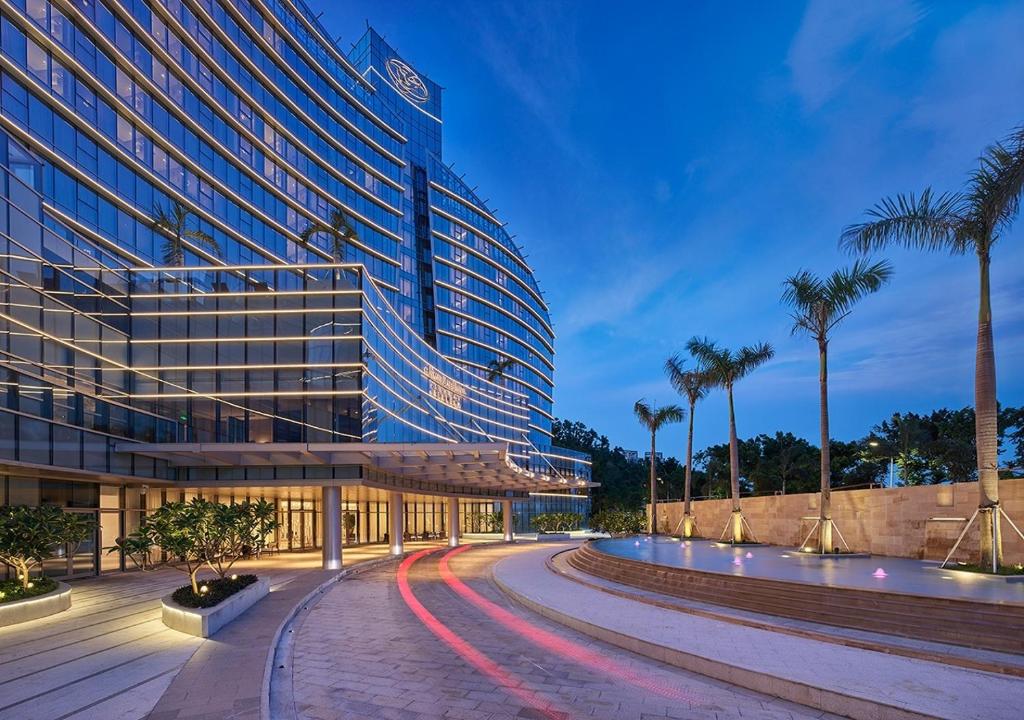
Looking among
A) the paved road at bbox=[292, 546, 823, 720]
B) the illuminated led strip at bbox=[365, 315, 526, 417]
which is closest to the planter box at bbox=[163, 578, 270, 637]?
the paved road at bbox=[292, 546, 823, 720]

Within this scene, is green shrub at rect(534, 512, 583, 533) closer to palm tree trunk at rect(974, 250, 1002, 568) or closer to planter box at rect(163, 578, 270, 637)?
planter box at rect(163, 578, 270, 637)

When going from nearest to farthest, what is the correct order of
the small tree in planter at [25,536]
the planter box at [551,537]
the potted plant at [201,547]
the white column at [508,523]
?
the potted plant at [201,547]
the small tree in planter at [25,536]
the white column at [508,523]
the planter box at [551,537]

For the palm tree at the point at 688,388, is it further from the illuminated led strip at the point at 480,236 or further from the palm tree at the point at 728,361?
the illuminated led strip at the point at 480,236

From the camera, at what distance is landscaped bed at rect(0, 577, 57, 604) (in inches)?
688

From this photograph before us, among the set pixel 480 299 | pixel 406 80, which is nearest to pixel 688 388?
pixel 480 299

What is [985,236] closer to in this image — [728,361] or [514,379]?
[728,361]

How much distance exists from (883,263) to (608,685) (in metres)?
18.9

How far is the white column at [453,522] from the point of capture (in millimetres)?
51125

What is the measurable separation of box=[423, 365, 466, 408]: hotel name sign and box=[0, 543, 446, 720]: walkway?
33.8 metres

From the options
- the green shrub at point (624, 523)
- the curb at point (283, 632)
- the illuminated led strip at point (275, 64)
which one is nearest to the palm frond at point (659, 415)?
the green shrub at point (624, 523)

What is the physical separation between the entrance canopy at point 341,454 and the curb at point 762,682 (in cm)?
1515

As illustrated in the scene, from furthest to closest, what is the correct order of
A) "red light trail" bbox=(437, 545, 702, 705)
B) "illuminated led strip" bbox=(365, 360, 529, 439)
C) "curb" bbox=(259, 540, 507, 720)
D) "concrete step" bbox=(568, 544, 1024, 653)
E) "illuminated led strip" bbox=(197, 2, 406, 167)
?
"illuminated led strip" bbox=(197, 2, 406, 167), "illuminated led strip" bbox=(365, 360, 529, 439), "concrete step" bbox=(568, 544, 1024, 653), "red light trail" bbox=(437, 545, 702, 705), "curb" bbox=(259, 540, 507, 720)

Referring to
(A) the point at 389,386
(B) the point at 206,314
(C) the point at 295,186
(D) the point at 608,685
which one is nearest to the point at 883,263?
(D) the point at 608,685

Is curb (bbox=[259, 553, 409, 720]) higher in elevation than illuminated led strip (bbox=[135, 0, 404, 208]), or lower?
lower
